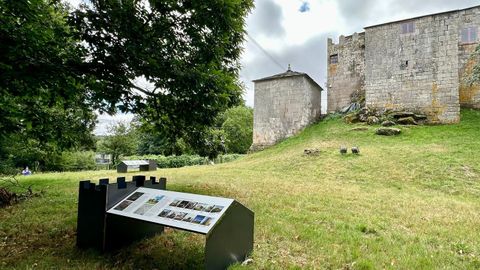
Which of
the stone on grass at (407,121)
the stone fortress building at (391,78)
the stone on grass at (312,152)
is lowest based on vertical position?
the stone on grass at (312,152)

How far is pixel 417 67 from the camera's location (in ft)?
61.3

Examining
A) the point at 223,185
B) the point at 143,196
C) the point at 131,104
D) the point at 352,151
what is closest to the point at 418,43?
the point at 352,151

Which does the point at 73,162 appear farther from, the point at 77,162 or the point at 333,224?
the point at 333,224

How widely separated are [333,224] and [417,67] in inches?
715

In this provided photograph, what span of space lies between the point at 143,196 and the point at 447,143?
14.8 m

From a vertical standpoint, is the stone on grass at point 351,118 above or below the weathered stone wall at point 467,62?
below

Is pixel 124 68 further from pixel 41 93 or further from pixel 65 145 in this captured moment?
pixel 65 145

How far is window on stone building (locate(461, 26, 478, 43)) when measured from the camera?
17828mm

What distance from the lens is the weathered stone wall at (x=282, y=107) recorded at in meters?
21.3

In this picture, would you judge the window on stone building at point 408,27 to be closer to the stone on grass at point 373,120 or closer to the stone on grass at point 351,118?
the stone on grass at point 373,120

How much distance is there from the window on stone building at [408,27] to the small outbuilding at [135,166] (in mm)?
18725

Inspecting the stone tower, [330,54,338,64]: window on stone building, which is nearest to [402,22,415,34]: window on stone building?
[330,54,338,64]: window on stone building

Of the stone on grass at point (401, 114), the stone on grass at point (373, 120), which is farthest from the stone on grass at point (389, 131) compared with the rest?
the stone on grass at point (401, 114)

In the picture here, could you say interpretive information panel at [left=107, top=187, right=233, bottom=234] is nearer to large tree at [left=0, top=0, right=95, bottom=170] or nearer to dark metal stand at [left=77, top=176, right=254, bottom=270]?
dark metal stand at [left=77, top=176, right=254, bottom=270]
